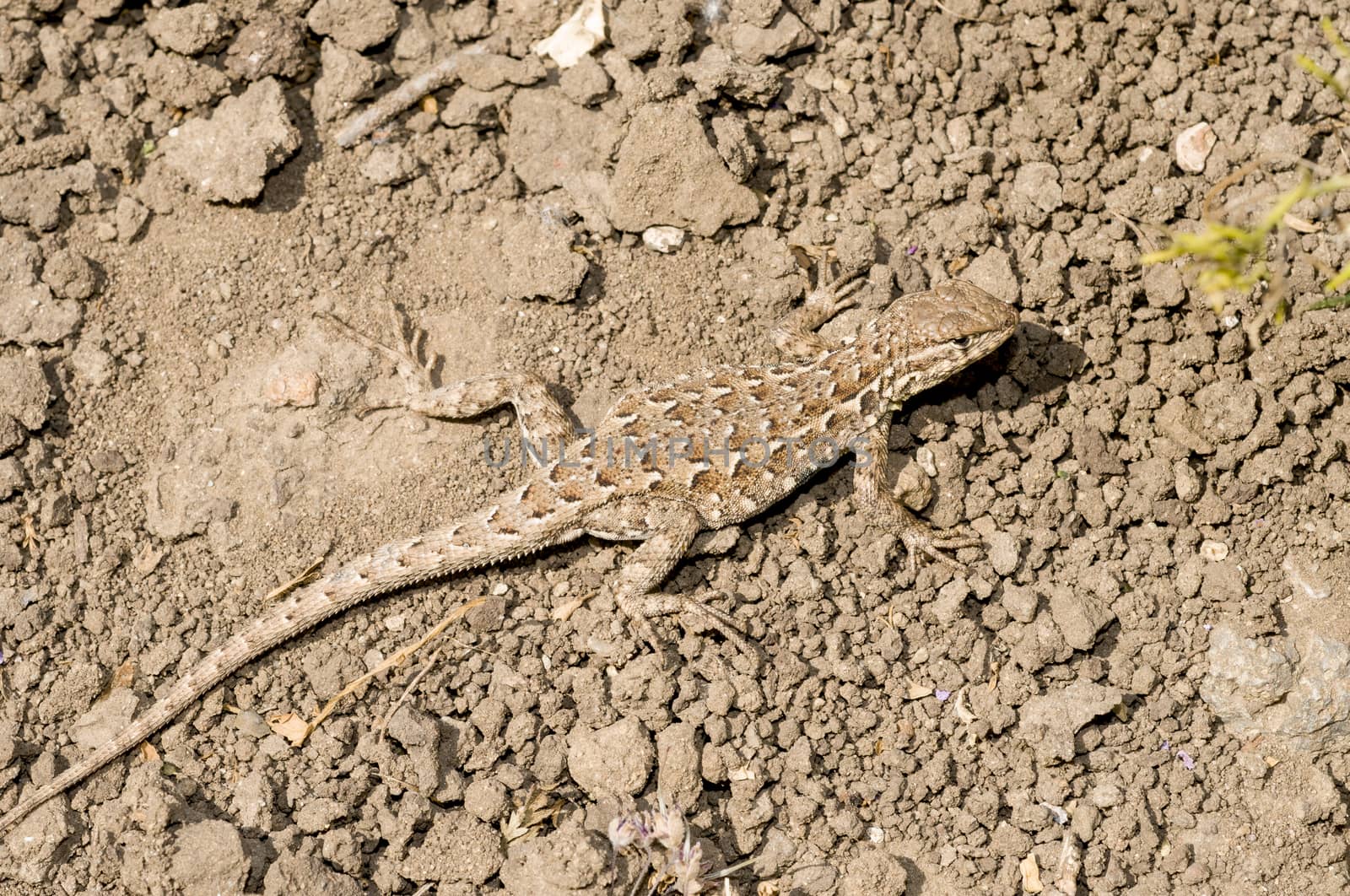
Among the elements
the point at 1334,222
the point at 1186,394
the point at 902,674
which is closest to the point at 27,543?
the point at 902,674

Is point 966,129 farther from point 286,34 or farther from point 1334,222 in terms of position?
point 286,34

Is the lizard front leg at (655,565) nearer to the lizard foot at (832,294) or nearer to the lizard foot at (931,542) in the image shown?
the lizard foot at (931,542)

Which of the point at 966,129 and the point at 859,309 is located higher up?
the point at 966,129

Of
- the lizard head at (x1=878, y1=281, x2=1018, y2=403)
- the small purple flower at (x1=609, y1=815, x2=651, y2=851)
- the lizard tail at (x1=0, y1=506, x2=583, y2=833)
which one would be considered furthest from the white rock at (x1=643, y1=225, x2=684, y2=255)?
the small purple flower at (x1=609, y1=815, x2=651, y2=851)

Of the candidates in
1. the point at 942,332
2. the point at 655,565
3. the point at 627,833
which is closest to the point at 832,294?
the point at 942,332

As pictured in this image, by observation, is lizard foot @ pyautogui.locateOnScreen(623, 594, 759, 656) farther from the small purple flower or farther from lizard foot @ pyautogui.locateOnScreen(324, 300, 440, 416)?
lizard foot @ pyautogui.locateOnScreen(324, 300, 440, 416)

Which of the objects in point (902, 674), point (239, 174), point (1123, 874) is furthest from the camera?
point (239, 174)
